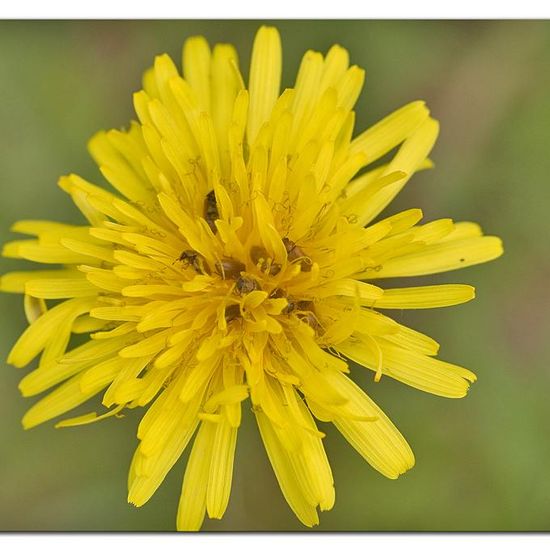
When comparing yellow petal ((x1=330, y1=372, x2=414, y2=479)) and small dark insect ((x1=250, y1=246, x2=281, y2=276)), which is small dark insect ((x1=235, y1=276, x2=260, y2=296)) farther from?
yellow petal ((x1=330, y1=372, x2=414, y2=479))

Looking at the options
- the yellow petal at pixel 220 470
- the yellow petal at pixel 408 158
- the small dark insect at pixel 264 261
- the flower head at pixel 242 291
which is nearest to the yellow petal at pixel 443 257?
the flower head at pixel 242 291

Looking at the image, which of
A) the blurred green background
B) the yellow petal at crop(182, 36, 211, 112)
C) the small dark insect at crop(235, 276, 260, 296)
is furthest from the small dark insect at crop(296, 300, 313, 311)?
the yellow petal at crop(182, 36, 211, 112)

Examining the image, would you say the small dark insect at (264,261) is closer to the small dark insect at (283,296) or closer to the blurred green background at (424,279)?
the small dark insect at (283,296)
